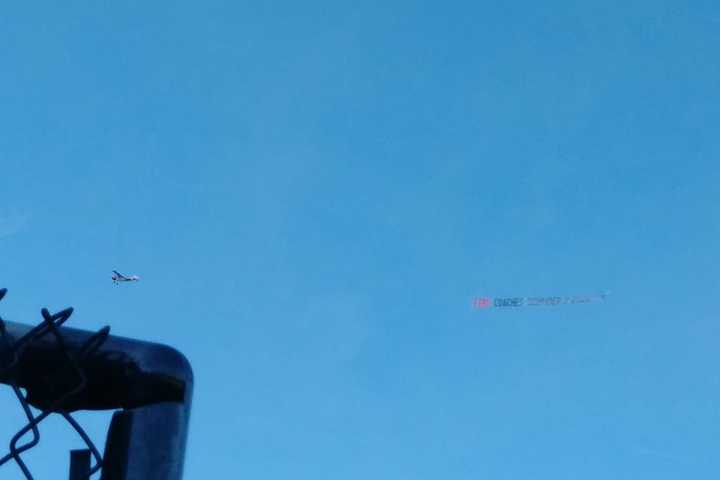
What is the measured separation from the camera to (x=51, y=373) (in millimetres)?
3750

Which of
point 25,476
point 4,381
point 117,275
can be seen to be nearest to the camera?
point 25,476

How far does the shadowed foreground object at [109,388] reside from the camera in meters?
3.62

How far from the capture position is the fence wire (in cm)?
362

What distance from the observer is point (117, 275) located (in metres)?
38.9

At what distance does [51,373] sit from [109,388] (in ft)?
0.56

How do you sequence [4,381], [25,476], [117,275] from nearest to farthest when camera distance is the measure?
[25,476], [4,381], [117,275]

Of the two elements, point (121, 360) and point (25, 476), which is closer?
point (25, 476)

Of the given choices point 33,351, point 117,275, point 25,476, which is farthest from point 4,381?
point 117,275

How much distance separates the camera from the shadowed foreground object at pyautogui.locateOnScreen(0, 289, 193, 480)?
3.62m

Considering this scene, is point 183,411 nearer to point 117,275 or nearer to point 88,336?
point 88,336

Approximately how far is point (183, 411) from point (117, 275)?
35761mm

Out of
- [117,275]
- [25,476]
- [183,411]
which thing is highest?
[117,275]

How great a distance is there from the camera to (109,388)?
12.5 ft

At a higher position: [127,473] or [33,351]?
[33,351]
